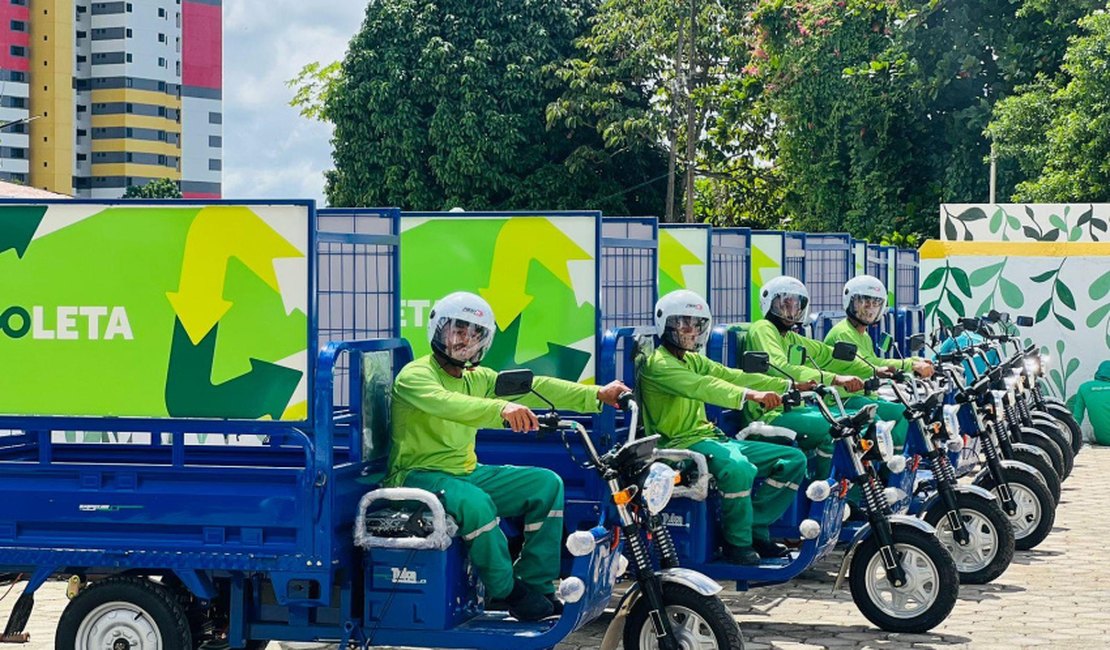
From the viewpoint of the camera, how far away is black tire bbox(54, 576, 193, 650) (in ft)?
23.9

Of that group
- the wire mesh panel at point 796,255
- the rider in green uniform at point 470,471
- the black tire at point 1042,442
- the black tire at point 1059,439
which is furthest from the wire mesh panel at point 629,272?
the wire mesh panel at point 796,255

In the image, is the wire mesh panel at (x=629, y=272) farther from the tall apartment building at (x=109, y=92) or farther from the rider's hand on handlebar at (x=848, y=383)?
the tall apartment building at (x=109, y=92)

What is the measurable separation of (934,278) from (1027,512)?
10385 millimetres

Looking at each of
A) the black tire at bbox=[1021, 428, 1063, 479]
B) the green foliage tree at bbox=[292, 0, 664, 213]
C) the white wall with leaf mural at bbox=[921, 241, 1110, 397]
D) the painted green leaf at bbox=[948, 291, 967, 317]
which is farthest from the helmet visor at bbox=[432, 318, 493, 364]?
the green foliage tree at bbox=[292, 0, 664, 213]

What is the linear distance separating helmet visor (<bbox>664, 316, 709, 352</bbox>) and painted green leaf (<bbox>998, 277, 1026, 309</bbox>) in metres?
13.2

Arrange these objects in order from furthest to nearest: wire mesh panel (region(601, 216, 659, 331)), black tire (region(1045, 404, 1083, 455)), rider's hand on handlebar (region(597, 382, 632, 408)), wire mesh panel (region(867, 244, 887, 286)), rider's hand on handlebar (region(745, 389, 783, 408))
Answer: wire mesh panel (region(867, 244, 887, 286)) → black tire (region(1045, 404, 1083, 455)) → wire mesh panel (region(601, 216, 659, 331)) → rider's hand on handlebar (region(745, 389, 783, 408)) → rider's hand on handlebar (region(597, 382, 632, 408))

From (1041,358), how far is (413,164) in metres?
28.4

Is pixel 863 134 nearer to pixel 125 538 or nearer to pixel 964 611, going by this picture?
pixel 964 611

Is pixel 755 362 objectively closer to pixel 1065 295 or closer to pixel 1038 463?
pixel 1038 463

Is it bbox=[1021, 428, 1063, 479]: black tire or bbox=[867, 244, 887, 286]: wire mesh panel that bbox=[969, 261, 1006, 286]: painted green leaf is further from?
bbox=[1021, 428, 1063, 479]: black tire

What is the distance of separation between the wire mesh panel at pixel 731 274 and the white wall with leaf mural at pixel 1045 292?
781 centimetres

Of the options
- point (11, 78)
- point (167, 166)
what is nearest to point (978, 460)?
point (11, 78)

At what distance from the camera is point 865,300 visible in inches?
459

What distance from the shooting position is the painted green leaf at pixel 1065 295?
70.0 ft
